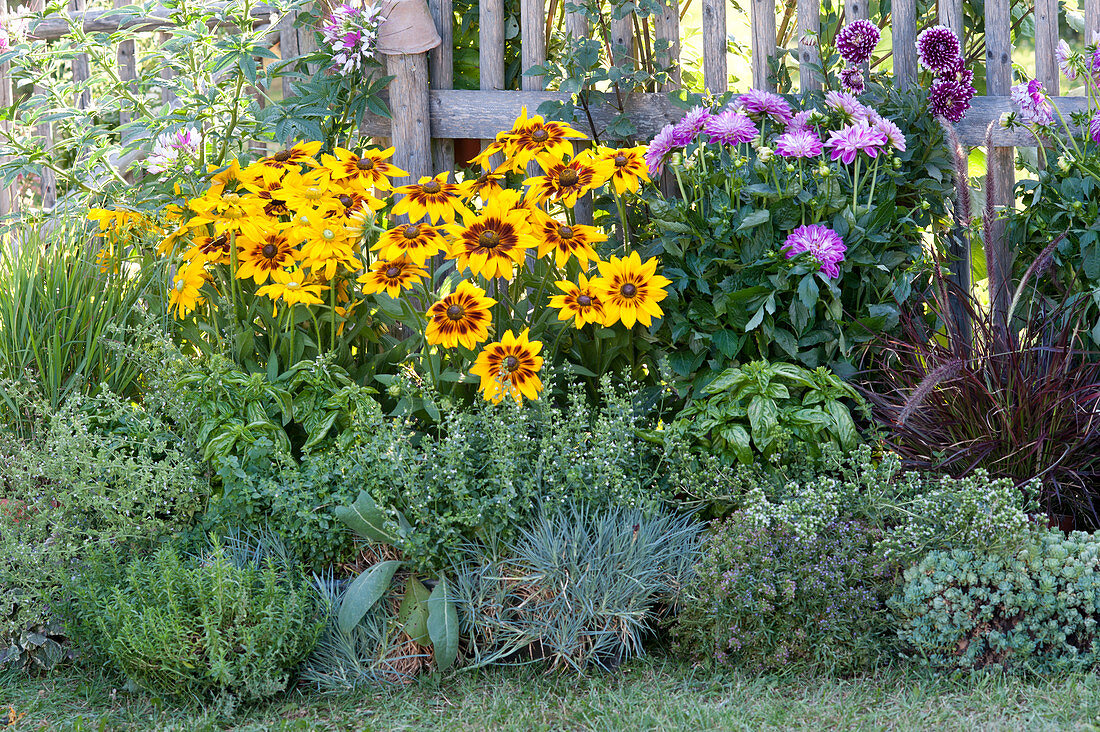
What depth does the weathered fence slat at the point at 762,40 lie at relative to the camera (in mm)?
3412

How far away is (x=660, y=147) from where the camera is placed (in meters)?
3.06

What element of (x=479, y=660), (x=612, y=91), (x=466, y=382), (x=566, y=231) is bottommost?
(x=479, y=660)

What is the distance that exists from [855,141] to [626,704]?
5.94 ft

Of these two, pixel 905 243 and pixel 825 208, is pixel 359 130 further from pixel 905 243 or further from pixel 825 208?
pixel 905 243

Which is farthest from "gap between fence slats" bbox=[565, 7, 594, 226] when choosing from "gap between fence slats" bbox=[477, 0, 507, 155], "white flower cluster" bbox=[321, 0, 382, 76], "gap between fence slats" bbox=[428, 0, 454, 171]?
"white flower cluster" bbox=[321, 0, 382, 76]

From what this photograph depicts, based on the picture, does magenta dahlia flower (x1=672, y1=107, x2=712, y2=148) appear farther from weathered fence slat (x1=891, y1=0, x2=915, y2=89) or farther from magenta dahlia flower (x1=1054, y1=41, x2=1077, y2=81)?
magenta dahlia flower (x1=1054, y1=41, x2=1077, y2=81)

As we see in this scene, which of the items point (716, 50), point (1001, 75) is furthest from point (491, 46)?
point (1001, 75)

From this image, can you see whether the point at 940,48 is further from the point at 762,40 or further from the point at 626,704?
the point at 626,704

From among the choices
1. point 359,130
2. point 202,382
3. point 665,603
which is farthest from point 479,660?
point 359,130

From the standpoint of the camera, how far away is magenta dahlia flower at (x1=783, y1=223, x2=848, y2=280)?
2795 millimetres

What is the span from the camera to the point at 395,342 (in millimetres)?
3225

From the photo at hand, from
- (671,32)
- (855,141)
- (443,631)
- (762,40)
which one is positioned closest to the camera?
(443,631)

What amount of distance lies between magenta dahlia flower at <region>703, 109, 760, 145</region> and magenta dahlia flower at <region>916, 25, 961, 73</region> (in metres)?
0.61

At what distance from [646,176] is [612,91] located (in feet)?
2.38
